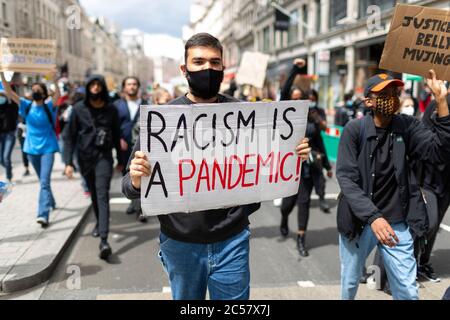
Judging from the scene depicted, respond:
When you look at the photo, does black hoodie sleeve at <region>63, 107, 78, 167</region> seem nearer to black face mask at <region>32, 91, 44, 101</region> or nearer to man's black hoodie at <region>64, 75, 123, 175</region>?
man's black hoodie at <region>64, 75, 123, 175</region>

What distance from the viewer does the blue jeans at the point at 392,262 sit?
2.73 m

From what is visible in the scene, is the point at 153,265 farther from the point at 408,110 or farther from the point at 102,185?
the point at 408,110

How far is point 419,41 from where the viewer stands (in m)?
3.09

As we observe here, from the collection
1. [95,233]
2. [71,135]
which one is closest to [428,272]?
[95,233]

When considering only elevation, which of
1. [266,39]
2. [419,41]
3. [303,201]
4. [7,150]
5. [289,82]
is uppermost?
[266,39]

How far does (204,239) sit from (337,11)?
27270 mm

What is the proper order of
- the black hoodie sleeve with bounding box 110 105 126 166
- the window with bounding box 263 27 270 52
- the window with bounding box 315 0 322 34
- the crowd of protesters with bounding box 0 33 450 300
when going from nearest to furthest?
the crowd of protesters with bounding box 0 33 450 300
the black hoodie sleeve with bounding box 110 105 126 166
the window with bounding box 315 0 322 34
the window with bounding box 263 27 270 52

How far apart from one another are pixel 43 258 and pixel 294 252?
9.15ft

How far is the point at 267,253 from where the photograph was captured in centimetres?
505

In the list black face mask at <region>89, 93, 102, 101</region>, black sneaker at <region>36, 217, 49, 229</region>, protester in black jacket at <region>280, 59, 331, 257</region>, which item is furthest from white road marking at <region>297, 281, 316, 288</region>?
black sneaker at <region>36, 217, 49, 229</region>

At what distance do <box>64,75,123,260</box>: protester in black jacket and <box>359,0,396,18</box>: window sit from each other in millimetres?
18258

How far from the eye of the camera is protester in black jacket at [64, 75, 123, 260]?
5109 mm

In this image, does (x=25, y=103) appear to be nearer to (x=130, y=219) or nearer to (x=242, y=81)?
(x=130, y=219)
